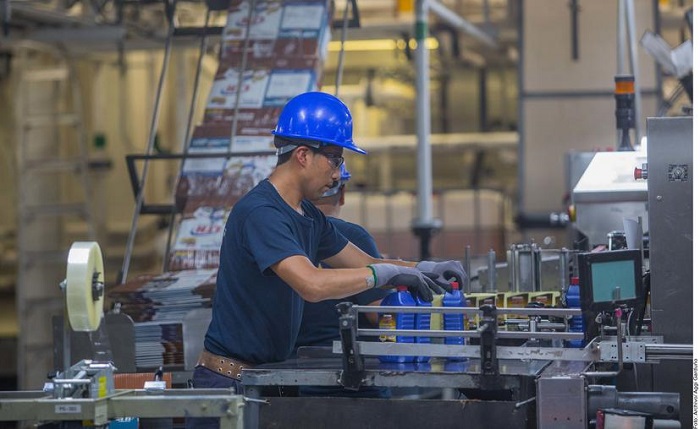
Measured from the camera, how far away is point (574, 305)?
503 centimetres

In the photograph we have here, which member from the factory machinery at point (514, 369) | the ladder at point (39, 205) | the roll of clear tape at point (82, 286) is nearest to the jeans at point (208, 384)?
the factory machinery at point (514, 369)

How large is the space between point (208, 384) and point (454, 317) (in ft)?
3.04

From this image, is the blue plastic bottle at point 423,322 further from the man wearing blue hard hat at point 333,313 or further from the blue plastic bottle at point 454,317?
the man wearing blue hard hat at point 333,313

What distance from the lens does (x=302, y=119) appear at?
15.1ft

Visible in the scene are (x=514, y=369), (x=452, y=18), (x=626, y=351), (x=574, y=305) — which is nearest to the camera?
(x=626, y=351)

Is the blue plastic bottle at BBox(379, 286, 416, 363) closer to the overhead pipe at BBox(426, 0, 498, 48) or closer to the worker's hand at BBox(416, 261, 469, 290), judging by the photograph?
the worker's hand at BBox(416, 261, 469, 290)

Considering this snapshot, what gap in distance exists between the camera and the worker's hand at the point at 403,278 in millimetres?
4328

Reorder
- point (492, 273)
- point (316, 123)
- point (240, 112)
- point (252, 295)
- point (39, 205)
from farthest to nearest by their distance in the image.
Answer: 1. point (39, 205)
2. point (240, 112)
3. point (492, 273)
4. point (316, 123)
5. point (252, 295)

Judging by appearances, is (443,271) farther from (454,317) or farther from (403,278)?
(403,278)

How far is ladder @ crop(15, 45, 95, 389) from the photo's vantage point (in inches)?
432

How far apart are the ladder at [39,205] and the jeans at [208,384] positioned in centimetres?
640

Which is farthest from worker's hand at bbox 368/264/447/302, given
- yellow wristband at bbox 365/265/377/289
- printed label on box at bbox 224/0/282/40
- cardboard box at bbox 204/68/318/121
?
printed label on box at bbox 224/0/282/40

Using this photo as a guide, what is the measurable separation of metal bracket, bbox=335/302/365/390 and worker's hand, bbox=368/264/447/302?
0.82 feet

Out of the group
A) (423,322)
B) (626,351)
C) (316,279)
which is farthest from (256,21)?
(626,351)
